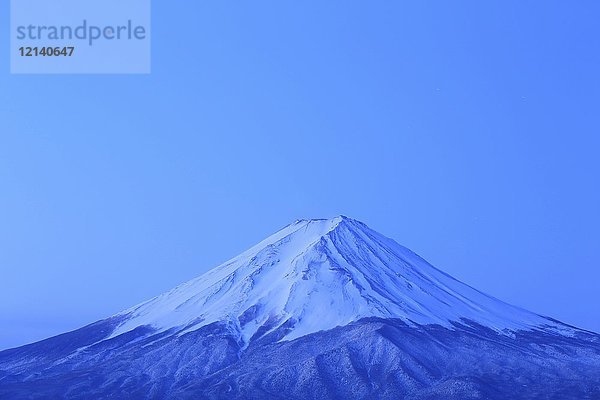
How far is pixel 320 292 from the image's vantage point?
109 meters

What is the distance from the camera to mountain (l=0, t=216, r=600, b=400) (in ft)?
291

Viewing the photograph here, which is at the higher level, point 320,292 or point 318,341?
point 320,292

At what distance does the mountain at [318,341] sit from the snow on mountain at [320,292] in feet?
0.76

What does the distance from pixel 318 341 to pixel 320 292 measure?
12.5 m

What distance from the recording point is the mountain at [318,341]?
88625 millimetres

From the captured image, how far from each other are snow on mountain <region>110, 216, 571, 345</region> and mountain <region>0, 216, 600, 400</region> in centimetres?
23

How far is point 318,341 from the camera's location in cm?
9750

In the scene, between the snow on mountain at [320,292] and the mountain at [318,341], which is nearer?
the mountain at [318,341]

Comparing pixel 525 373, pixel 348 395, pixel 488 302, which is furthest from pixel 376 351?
pixel 488 302

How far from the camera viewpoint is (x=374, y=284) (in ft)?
372

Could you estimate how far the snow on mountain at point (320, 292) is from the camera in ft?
348

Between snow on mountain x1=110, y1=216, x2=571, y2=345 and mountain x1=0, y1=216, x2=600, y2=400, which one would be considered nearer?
mountain x1=0, y1=216, x2=600, y2=400

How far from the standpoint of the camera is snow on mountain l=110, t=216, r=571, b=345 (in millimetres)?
106062

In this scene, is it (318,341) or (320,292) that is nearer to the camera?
(318,341)
